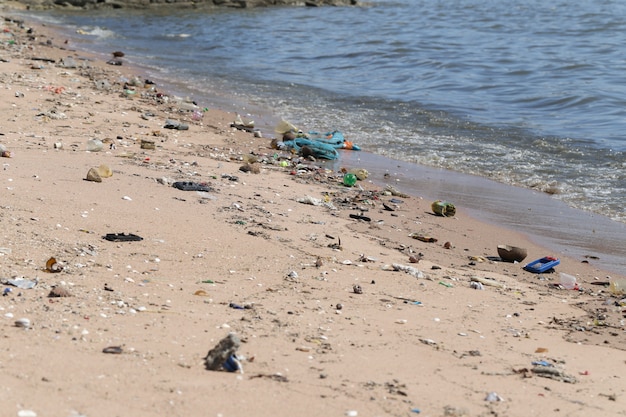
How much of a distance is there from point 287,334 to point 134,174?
125 inches

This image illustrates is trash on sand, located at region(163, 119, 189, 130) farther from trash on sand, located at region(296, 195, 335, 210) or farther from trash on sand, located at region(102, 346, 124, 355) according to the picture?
trash on sand, located at region(102, 346, 124, 355)

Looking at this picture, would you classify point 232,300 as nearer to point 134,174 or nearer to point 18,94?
point 134,174

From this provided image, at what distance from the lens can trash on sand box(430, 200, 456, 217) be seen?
284 inches

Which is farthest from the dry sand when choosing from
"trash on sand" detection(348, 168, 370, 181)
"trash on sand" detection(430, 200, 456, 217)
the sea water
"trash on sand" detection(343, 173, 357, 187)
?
the sea water

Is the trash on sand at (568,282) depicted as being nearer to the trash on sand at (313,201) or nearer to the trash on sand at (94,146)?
the trash on sand at (313,201)

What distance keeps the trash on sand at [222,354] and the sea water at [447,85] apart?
12.9 ft

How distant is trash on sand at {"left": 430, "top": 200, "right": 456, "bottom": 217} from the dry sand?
113 mm

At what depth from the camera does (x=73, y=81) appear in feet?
37.9

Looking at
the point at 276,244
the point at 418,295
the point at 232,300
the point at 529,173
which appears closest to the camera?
the point at 232,300

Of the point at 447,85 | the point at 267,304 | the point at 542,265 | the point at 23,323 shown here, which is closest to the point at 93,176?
the point at 267,304

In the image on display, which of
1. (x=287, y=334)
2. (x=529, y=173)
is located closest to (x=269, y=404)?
(x=287, y=334)

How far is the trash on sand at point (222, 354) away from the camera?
3.36 metres

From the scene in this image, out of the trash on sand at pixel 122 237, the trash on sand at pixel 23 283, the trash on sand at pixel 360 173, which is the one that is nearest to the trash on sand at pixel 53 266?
the trash on sand at pixel 23 283

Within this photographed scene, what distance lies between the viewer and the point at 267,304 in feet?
14.0
